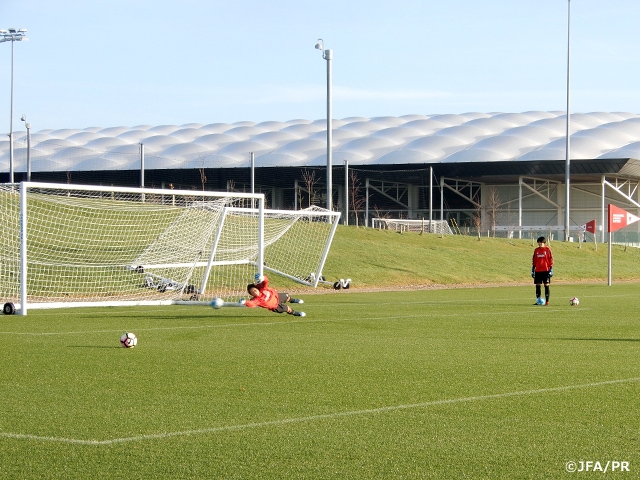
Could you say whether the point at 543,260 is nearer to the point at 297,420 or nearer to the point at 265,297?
the point at 265,297

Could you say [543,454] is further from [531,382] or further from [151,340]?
[151,340]

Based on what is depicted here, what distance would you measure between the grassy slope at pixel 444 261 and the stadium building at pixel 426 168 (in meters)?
20.0

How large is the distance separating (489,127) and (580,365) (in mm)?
74907

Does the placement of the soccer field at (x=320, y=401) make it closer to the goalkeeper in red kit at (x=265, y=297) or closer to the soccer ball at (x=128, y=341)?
the soccer ball at (x=128, y=341)

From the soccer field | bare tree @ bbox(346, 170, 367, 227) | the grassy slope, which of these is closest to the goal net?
bare tree @ bbox(346, 170, 367, 227)

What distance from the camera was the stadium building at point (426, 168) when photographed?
234 ft

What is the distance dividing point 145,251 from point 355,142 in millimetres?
57153

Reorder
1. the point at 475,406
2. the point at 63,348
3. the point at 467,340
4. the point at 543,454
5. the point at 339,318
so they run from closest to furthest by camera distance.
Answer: the point at 543,454, the point at 475,406, the point at 63,348, the point at 467,340, the point at 339,318

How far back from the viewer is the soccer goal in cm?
2416

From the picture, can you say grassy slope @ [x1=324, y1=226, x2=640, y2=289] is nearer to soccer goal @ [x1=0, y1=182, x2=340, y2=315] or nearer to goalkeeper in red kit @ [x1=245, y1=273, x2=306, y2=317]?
soccer goal @ [x1=0, y1=182, x2=340, y2=315]

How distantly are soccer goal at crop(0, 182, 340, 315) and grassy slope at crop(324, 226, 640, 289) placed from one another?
7.83ft

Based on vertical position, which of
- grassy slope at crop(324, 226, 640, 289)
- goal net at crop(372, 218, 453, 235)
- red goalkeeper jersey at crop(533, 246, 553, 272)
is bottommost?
grassy slope at crop(324, 226, 640, 289)

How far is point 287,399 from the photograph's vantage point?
8.48 m

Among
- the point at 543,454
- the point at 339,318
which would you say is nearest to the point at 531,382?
the point at 543,454
